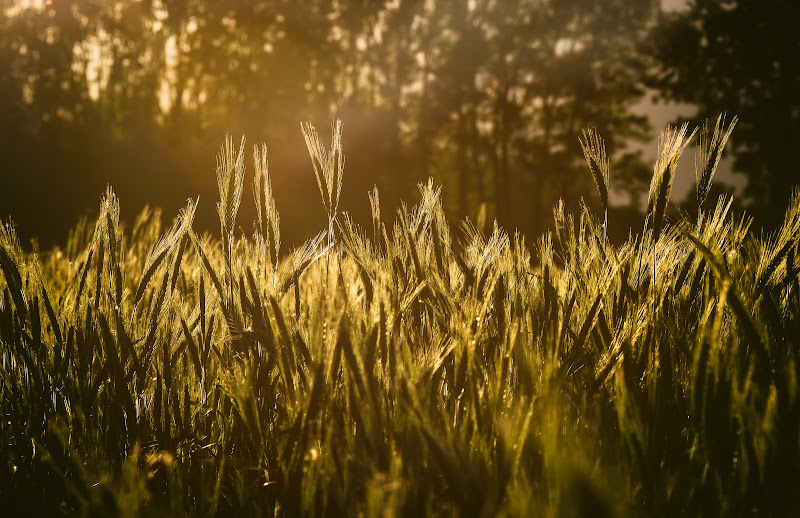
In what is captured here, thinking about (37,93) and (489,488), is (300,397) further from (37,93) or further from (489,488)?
(37,93)

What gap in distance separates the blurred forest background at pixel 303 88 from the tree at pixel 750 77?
210 centimetres

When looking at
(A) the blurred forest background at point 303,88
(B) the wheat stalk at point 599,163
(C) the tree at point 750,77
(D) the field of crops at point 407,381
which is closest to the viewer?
(D) the field of crops at point 407,381

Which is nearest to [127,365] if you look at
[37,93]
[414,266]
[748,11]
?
[414,266]

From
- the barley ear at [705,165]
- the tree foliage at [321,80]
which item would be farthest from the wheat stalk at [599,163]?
the tree foliage at [321,80]

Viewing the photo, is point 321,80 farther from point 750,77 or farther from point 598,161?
point 598,161

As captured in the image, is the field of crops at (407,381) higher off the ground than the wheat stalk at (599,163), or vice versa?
the wheat stalk at (599,163)

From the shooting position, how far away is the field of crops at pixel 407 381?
0.87 metres

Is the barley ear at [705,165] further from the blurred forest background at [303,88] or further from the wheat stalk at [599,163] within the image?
the blurred forest background at [303,88]

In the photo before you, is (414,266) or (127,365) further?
(127,365)

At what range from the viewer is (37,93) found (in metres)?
17.4

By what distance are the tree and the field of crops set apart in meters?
9.85

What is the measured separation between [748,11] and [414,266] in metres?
12.7

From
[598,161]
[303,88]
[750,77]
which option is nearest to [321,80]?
[303,88]

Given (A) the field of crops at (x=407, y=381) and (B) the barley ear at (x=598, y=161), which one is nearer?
(A) the field of crops at (x=407, y=381)
